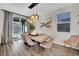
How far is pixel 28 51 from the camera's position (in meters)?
2.73

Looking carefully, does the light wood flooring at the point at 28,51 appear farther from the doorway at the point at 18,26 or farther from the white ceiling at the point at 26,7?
the white ceiling at the point at 26,7

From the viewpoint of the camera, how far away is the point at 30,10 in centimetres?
269

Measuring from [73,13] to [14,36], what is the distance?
1.48 metres

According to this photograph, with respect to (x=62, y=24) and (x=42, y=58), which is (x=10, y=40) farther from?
(x=62, y=24)

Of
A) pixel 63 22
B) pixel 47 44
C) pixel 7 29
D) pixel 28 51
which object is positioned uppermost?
pixel 63 22

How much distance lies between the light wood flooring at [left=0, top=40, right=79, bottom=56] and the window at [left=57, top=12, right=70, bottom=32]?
1.39 feet

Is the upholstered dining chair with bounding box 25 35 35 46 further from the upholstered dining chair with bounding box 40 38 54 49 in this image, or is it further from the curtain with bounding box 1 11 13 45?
the curtain with bounding box 1 11 13 45

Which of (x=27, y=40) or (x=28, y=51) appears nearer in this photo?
(x=28, y=51)

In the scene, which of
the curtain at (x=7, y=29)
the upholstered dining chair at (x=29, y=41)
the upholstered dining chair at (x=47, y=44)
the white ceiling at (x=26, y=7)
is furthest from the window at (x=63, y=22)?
the curtain at (x=7, y=29)

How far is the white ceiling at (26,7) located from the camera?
2.64 meters

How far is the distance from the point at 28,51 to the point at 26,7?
1042mm

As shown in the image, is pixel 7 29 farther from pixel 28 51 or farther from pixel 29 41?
pixel 28 51

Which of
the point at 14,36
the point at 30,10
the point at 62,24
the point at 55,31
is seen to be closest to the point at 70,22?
the point at 62,24

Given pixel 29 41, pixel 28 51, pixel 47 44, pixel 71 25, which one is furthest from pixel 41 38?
pixel 71 25
